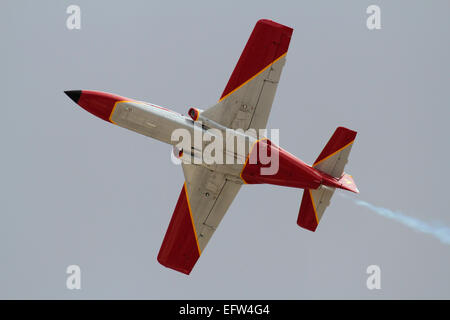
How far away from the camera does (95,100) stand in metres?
24.8

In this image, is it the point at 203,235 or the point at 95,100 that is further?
the point at 203,235

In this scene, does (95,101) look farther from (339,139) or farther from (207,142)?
(339,139)

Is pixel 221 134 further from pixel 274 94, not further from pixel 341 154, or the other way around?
pixel 341 154

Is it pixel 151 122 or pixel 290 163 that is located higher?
pixel 151 122

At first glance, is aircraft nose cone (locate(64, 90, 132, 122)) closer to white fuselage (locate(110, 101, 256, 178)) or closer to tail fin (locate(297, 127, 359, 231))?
white fuselage (locate(110, 101, 256, 178))

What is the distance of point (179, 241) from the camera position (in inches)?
1064

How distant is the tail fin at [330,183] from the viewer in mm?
25828

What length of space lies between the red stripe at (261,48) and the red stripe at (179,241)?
17.8 feet

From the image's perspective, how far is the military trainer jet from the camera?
982 inches

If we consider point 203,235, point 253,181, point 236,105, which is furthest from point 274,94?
point 203,235

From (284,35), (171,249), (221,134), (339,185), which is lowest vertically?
(171,249)

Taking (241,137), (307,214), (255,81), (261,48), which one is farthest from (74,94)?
(307,214)

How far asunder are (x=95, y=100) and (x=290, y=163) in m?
7.64

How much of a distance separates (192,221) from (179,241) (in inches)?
37.7
